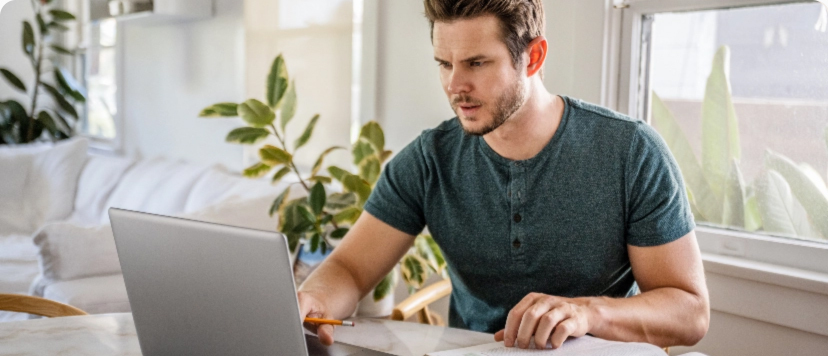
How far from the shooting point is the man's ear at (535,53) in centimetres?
144

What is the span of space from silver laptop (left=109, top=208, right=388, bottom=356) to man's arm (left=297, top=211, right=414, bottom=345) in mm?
→ 376

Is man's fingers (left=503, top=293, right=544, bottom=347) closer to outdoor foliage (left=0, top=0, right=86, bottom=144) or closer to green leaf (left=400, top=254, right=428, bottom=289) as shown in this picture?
green leaf (left=400, top=254, right=428, bottom=289)

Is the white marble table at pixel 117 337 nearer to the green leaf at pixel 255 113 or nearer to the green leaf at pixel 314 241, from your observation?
the green leaf at pixel 314 241

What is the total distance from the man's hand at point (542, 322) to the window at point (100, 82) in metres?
4.14

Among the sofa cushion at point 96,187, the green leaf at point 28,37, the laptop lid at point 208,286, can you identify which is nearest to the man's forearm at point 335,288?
the laptop lid at point 208,286

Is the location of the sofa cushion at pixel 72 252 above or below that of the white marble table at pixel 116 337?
below

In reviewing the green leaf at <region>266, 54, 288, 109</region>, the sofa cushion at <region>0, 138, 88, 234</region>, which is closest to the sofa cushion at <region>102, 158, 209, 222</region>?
the sofa cushion at <region>0, 138, 88, 234</region>

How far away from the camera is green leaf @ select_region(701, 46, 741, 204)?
1824 millimetres

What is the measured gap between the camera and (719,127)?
1.85m

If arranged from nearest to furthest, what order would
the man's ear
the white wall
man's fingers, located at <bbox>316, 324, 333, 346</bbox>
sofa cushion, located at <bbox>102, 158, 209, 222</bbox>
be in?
man's fingers, located at <bbox>316, 324, 333, 346</bbox>
the man's ear
sofa cushion, located at <bbox>102, 158, 209, 222</bbox>
the white wall

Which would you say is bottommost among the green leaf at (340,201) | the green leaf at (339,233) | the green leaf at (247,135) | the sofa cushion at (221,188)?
the sofa cushion at (221,188)

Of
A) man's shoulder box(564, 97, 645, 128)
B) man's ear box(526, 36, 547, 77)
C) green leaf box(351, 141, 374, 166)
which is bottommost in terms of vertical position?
green leaf box(351, 141, 374, 166)

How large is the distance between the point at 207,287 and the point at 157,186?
2.75 meters

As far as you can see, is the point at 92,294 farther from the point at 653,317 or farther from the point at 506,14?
the point at 653,317
